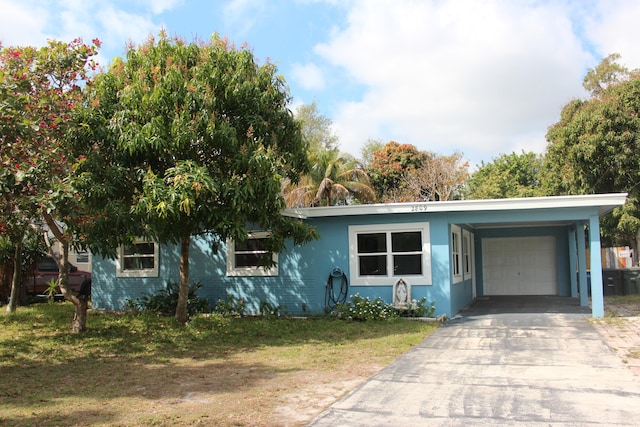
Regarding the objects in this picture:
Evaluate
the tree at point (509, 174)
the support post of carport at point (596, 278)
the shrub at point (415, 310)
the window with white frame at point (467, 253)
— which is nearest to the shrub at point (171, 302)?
the shrub at point (415, 310)

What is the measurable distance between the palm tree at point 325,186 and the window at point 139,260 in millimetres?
9263

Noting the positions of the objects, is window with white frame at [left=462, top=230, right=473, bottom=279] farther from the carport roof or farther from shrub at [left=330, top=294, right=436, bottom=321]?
the carport roof

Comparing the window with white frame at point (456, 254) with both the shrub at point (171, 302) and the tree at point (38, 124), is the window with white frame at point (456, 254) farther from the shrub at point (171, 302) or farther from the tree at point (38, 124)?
the tree at point (38, 124)

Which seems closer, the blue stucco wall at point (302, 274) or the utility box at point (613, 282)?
the blue stucco wall at point (302, 274)

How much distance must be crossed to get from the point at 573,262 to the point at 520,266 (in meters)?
2.08

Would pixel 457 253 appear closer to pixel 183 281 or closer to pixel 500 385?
pixel 183 281

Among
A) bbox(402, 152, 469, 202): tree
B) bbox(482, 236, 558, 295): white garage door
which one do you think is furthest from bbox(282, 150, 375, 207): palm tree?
bbox(482, 236, 558, 295): white garage door

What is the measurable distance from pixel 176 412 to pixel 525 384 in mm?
3979

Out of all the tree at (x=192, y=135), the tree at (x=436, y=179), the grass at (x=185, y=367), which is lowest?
the grass at (x=185, y=367)

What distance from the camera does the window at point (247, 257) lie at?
1401cm

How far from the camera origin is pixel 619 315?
41.5 ft

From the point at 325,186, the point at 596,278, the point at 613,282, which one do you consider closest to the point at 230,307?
the point at 596,278

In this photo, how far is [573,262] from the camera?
17.3 meters

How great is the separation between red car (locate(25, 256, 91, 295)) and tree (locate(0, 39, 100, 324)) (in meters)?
8.02
